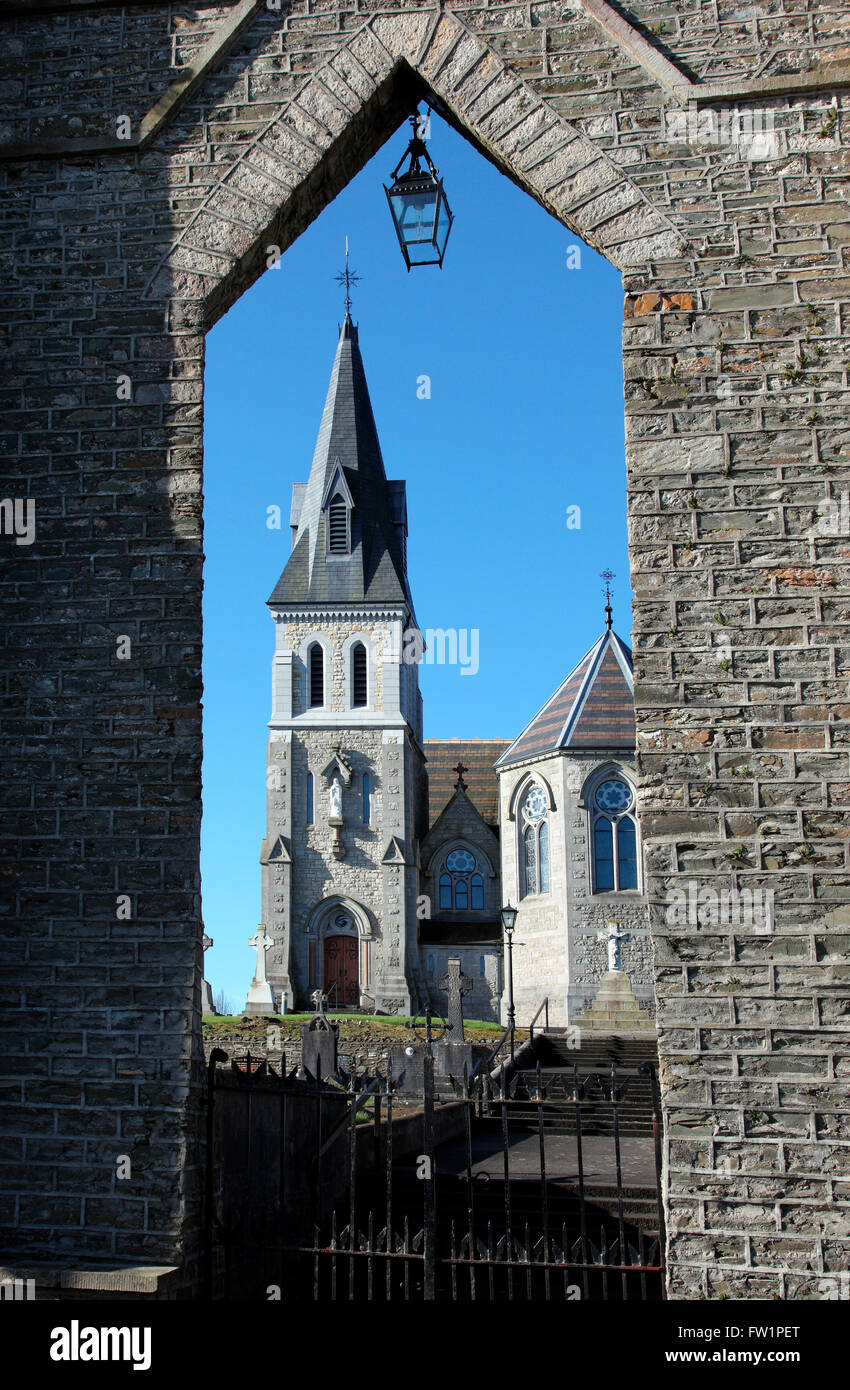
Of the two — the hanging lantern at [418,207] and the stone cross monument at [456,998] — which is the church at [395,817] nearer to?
the stone cross monument at [456,998]

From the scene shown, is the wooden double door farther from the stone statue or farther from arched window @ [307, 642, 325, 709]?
the stone statue

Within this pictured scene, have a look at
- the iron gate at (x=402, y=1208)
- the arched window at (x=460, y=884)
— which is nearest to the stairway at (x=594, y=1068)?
the iron gate at (x=402, y=1208)

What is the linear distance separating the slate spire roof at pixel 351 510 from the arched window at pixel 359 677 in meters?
1.93

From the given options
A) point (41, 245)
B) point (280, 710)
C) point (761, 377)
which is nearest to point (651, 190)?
point (761, 377)

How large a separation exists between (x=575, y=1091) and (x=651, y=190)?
5.01m

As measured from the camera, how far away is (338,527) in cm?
5072

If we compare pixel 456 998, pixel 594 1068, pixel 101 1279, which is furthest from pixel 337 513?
pixel 101 1279

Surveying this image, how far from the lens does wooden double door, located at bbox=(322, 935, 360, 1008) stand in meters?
44.6

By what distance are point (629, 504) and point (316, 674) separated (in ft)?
138

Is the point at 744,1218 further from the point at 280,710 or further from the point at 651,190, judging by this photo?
the point at 280,710

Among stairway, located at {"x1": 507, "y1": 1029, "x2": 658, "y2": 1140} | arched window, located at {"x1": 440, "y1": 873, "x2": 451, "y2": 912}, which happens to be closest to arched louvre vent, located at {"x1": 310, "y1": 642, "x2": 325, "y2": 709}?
arched window, located at {"x1": 440, "y1": 873, "x2": 451, "y2": 912}

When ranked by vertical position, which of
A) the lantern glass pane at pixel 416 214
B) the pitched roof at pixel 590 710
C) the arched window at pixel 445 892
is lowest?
the arched window at pixel 445 892

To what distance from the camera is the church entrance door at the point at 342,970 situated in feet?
146
